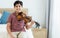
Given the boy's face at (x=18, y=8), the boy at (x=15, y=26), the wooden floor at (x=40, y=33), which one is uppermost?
the boy's face at (x=18, y=8)

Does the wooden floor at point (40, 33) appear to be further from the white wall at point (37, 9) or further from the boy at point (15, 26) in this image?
the boy at point (15, 26)

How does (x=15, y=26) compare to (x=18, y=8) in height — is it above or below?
below

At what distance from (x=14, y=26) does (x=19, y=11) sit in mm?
228

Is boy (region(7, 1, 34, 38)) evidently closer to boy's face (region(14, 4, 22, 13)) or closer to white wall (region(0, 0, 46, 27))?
boy's face (region(14, 4, 22, 13))

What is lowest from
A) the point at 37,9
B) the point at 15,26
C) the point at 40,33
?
the point at 40,33
